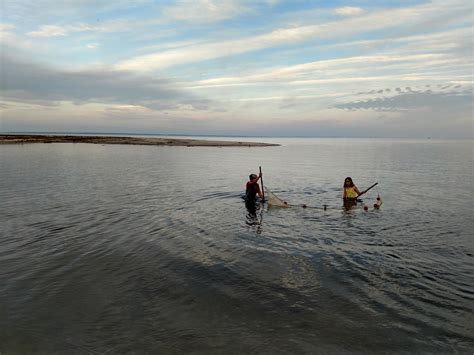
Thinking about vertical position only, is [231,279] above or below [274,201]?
below

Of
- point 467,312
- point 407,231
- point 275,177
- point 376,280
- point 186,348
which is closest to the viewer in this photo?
point 186,348

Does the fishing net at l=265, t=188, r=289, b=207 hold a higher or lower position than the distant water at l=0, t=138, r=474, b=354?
higher

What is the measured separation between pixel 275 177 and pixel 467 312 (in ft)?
102

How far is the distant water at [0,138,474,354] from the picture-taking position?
744cm

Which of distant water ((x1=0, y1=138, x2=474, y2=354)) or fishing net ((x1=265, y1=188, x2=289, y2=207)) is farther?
fishing net ((x1=265, y1=188, x2=289, y2=207))

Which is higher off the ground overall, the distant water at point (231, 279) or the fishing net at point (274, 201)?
the fishing net at point (274, 201)

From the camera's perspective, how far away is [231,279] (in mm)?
10523

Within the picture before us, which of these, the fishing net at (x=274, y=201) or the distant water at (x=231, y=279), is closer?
the distant water at (x=231, y=279)

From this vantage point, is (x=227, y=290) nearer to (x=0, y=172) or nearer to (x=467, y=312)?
(x=467, y=312)

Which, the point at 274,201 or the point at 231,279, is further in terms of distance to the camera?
the point at 274,201

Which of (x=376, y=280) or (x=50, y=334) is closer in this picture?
(x=50, y=334)

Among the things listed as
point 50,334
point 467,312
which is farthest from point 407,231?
point 50,334

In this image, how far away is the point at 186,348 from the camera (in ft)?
23.1

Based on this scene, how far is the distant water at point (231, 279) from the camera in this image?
24.4 feet
